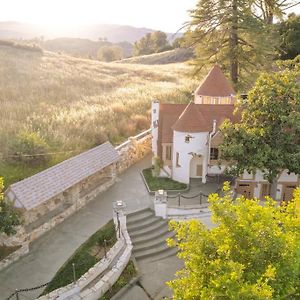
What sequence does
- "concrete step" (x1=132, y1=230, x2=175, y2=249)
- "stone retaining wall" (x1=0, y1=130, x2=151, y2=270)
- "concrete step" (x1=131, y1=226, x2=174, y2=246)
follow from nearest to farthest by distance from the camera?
"stone retaining wall" (x1=0, y1=130, x2=151, y2=270)
"concrete step" (x1=132, y1=230, x2=175, y2=249)
"concrete step" (x1=131, y1=226, x2=174, y2=246)

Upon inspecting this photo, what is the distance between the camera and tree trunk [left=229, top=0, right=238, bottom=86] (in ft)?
115

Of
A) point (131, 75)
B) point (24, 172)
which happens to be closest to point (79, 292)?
point (24, 172)

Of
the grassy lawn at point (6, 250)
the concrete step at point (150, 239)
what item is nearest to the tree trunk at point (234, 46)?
the concrete step at point (150, 239)

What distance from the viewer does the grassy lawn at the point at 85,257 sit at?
52.9 ft

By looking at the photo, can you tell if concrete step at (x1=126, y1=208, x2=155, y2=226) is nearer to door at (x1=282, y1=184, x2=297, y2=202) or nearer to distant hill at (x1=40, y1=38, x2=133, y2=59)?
door at (x1=282, y1=184, x2=297, y2=202)

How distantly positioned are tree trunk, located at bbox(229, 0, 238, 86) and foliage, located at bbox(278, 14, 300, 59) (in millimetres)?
18855

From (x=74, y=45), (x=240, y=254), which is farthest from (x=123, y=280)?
(x=74, y=45)

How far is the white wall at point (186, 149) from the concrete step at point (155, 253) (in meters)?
6.43

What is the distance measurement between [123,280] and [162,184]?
8.78 m

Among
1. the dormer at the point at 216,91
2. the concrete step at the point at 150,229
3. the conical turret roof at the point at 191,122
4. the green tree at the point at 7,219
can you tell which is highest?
the dormer at the point at 216,91

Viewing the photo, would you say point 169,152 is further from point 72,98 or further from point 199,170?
point 72,98

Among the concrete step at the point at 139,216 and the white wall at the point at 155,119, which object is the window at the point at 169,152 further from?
the concrete step at the point at 139,216

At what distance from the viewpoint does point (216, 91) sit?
2967cm

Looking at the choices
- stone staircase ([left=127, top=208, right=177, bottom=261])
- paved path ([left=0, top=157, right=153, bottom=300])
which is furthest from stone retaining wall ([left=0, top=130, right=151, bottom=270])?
stone staircase ([left=127, top=208, right=177, bottom=261])
